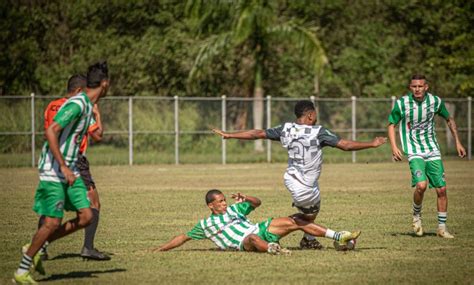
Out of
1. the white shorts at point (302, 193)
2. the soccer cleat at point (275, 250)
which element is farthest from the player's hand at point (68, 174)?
the white shorts at point (302, 193)

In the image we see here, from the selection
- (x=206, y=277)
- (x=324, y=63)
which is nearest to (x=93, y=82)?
(x=206, y=277)

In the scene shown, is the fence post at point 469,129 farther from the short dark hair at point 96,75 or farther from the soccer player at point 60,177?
the soccer player at point 60,177

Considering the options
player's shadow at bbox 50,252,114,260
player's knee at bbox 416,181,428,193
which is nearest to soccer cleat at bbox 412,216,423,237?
player's knee at bbox 416,181,428,193

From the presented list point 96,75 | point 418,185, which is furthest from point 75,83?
point 418,185

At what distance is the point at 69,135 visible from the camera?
934 cm

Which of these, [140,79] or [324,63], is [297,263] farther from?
[140,79]

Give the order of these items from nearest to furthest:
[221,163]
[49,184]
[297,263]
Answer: [49,184]
[297,263]
[221,163]

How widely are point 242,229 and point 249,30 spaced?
93.6 feet

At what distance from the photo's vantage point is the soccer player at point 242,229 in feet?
37.1

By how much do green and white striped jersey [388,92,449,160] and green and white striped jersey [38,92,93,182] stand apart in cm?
550

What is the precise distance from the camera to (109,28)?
4991 cm

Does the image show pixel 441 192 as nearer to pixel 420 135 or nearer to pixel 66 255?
pixel 420 135

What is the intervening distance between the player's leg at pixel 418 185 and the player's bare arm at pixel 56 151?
5786 mm

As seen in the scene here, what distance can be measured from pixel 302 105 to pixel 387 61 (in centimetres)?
3802
